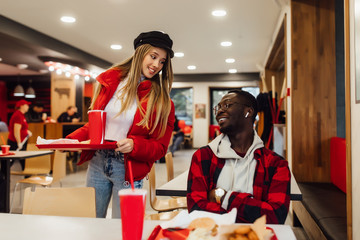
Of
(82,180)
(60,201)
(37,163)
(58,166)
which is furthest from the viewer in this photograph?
(82,180)

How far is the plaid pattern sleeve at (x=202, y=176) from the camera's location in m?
1.55

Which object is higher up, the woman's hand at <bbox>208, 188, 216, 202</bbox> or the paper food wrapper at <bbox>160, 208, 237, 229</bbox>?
the paper food wrapper at <bbox>160, 208, 237, 229</bbox>

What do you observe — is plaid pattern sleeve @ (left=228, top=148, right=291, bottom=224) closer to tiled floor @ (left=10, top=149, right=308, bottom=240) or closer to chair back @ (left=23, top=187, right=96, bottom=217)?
chair back @ (left=23, top=187, right=96, bottom=217)

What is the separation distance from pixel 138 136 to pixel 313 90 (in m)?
2.55

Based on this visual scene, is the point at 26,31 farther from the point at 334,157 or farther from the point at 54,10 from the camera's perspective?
the point at 334,157

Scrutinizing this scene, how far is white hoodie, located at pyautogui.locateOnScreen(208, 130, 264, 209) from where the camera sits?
1550 millimetres

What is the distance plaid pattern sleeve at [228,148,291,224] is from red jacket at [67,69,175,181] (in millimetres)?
520

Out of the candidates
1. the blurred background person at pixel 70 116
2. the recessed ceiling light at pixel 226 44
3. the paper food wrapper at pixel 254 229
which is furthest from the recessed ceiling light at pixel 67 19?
the paper food wrapper at pixel 254 229

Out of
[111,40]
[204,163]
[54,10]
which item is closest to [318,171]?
[204,163]

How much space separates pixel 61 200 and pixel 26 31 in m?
5.13

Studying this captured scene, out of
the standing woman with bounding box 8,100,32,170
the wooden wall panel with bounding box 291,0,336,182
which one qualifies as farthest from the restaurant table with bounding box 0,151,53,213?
the wooden wall panel with bounding box 291,0,336,182

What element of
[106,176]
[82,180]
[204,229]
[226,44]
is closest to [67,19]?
[82,180]

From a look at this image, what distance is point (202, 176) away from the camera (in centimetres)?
160

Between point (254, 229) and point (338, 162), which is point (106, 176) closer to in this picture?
point (254, 229)
